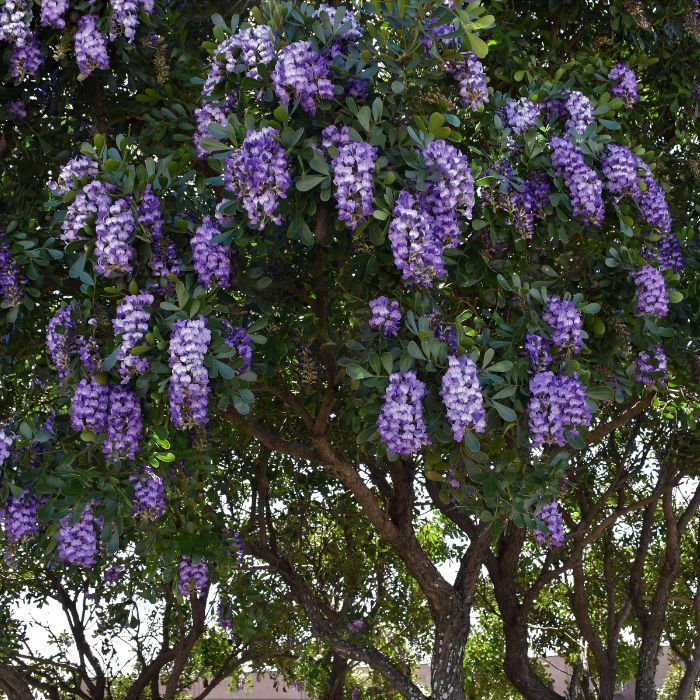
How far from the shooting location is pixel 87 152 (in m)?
3.13

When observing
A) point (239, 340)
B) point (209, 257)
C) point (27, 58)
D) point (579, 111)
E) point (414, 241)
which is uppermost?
point (27, 58)

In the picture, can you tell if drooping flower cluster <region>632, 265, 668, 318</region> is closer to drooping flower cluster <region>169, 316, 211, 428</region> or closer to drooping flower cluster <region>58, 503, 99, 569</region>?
drooping flower cluster <region>169, 316, 211, 428</region>

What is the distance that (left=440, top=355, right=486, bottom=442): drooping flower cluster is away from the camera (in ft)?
9.10

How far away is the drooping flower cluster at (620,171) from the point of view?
11.3ft

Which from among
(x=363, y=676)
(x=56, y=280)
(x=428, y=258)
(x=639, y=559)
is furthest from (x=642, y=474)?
(x=56, y=280)

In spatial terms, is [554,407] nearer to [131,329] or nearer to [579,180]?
[579,180]

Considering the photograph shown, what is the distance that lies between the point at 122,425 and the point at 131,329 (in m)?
0.43

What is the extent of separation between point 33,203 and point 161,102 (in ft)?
3.13

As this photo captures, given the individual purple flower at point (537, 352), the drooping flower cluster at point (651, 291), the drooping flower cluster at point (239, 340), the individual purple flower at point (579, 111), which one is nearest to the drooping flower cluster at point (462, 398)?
the individual purple flower at point (537, 352)

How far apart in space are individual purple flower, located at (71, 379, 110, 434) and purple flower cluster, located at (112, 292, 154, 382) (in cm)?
19

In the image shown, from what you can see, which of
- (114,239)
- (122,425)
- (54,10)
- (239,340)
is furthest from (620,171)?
(54,10)

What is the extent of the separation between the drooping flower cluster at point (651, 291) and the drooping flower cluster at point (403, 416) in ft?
4.23

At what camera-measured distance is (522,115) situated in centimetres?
358

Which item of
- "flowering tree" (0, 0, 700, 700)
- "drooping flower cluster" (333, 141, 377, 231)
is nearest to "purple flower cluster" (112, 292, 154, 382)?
"flowering tree" (0, 0, 700, 700)
